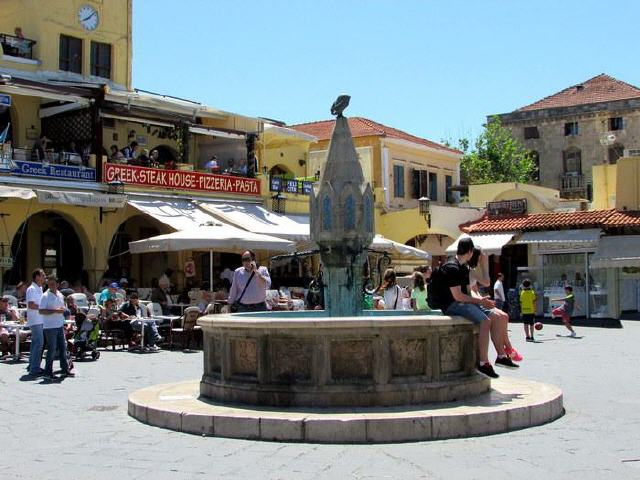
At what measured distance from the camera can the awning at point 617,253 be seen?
26.1 meters

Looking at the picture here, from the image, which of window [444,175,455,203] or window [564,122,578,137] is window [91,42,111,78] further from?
window [564,122,578,137]

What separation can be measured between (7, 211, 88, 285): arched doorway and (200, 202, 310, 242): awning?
4.18 metres

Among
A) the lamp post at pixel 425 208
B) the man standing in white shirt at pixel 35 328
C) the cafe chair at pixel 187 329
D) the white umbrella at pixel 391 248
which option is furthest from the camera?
the lamp post at pixel 425 208

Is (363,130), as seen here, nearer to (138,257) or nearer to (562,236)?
→ (562,236)

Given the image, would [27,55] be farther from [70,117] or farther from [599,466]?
[599,466]

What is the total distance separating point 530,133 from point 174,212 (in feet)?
113

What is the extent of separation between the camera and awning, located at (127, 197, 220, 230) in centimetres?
2431

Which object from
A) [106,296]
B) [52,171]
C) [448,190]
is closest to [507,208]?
[448,190]

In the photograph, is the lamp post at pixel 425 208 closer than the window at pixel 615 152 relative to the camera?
Yes

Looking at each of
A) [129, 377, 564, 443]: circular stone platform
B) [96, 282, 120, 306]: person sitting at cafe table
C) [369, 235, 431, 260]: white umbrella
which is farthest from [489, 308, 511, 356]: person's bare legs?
[369, 235, 431, 260]: white umbrella

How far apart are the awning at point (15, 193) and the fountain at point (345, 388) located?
12850mm

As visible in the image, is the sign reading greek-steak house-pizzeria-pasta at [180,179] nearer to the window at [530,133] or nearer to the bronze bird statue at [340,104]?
the bronze bird statue at [340,104]

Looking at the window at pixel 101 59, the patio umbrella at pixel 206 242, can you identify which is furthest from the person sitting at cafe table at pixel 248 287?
the window at pixel 101 59

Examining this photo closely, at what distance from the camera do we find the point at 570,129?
5241 centimetres
